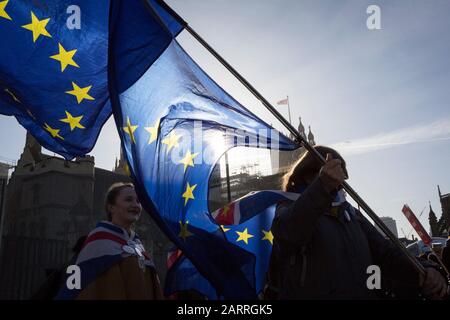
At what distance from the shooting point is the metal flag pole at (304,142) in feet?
8.38

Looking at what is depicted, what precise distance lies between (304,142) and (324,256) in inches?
33.1

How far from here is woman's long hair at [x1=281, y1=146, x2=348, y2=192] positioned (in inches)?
119

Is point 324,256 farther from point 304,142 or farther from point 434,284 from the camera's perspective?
point 304,142

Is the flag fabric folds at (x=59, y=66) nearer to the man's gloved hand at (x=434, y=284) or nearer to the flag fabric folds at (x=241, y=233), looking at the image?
the flag fabric folds at (x=241, y=233)

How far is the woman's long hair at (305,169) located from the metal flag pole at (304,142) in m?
0.16

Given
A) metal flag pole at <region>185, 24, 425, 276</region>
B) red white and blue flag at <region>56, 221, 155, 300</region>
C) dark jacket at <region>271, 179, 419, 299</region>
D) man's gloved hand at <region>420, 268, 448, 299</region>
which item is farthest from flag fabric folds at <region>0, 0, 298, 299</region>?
man's gloved hand at <region>420, 268, 448, 299</region>

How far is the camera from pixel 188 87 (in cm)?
355

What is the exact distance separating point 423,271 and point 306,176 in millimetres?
1051

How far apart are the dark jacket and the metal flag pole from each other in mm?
175

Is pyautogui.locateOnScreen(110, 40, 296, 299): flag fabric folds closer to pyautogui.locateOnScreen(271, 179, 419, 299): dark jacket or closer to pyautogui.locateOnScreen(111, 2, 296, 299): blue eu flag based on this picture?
pyautogui.locateOnScreen(111, 2, 296, 299): blue eu flag

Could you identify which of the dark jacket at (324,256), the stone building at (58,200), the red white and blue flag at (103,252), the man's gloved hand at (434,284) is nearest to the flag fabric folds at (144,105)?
the dark jacket at (324,256)

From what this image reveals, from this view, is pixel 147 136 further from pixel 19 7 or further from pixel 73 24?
pixel 19 7

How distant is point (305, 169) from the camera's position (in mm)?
3088

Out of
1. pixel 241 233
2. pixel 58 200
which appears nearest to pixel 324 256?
pixel 241 233
